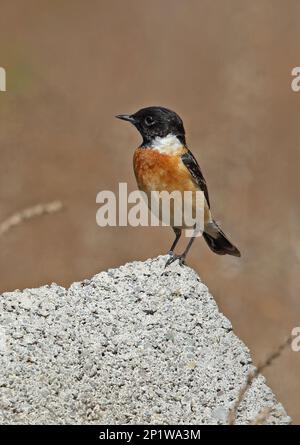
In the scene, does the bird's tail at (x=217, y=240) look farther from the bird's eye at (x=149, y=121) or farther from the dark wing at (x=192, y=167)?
the bird's eye at (x=149, y=121)

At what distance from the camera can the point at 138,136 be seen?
1159 centimetres

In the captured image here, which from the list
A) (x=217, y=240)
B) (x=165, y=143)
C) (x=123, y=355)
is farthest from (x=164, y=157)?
(x=123, y=355)

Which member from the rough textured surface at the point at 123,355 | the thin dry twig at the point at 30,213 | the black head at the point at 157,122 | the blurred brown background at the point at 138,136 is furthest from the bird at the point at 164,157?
the thin dry twig at the point at 30,213

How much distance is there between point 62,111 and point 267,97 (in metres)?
2.30

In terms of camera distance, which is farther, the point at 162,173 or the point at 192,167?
the point at 192,167

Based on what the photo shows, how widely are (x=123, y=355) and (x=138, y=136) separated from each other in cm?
683

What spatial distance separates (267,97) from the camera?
13297 mm

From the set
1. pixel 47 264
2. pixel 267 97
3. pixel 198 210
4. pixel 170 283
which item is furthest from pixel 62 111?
pixel 170 283

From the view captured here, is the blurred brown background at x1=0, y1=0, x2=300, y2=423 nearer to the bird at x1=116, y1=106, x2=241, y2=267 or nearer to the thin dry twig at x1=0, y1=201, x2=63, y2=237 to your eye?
the bird at x1=116, y1=106, x2=241, y2=267

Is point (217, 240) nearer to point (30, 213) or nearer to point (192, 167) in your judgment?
point (192, 167)

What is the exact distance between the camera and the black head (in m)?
6.70

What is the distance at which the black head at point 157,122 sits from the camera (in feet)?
22.0

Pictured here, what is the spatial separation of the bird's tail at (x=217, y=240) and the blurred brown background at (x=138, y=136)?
121 centimetres

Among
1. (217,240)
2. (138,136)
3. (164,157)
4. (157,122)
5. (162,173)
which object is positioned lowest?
(217,240)
